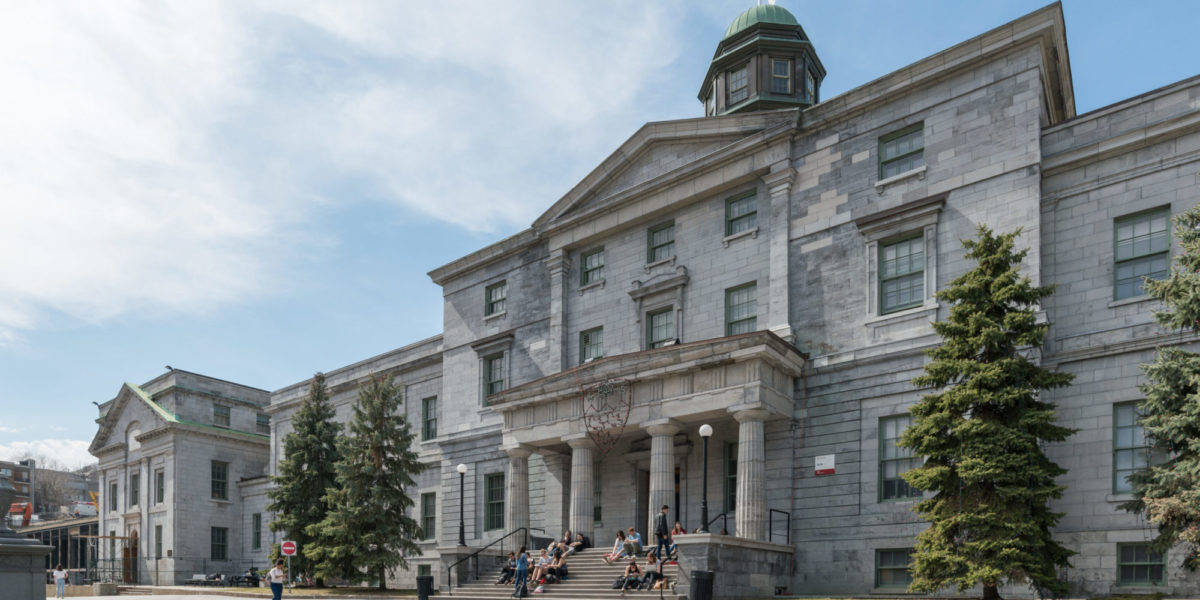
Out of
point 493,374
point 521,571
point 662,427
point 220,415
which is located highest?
point 493,374

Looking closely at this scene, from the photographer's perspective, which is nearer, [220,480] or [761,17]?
[761,17]

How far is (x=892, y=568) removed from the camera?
22.5 metres

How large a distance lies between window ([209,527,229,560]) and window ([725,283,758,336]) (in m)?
42.3

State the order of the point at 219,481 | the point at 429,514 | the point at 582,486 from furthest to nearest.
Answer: the point at 219,481, the point at 429,514, the point at 582,486

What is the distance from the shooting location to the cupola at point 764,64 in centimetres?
3331

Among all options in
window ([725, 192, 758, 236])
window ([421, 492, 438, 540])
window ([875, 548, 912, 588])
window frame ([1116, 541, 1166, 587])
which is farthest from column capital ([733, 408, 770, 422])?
window ([421, 492, 438, 540])

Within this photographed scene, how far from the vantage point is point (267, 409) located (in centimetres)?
5228

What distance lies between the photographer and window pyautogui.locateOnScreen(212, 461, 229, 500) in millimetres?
57625

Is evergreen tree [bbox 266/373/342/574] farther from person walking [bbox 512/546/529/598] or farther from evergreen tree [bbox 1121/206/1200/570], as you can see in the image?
evergreen tree [bbox 1121/206/1200/570]

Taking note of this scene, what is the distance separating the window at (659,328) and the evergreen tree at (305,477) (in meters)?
15.0

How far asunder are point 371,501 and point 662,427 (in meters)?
13.0

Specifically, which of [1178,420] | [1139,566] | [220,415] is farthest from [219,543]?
[1178,420]

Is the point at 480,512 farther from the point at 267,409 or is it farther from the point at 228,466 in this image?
the point at 228,466

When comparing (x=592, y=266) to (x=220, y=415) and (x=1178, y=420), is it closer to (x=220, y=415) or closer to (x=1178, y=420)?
(x=1178, y=420)
